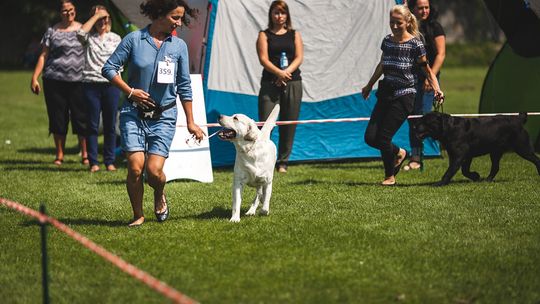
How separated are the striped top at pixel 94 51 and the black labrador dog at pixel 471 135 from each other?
13.5ft

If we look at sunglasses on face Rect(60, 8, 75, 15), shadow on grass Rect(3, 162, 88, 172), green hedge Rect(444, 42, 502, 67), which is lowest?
green hedge Rect(444, 42, 502, 67)

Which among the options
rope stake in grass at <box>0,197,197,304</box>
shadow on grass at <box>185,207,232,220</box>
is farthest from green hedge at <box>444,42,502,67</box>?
rope stake in grass at <box>0,197,197,304</box>

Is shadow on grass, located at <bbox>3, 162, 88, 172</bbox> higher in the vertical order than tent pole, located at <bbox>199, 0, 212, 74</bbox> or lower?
lower

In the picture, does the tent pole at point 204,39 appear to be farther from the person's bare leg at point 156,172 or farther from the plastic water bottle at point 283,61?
the person's bare leg at point 156,172

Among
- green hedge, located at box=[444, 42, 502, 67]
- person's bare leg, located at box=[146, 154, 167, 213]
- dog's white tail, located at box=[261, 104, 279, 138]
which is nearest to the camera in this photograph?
person's bare leg, located at box=[146, 154, 167, 213]

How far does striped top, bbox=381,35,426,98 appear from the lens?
916cm

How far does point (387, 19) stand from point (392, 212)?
4783mm

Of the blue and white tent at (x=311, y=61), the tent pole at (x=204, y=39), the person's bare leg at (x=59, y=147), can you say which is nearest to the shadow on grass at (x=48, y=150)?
the person's bare leg at (x=59, y=147)

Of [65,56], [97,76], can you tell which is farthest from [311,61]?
[65,56]

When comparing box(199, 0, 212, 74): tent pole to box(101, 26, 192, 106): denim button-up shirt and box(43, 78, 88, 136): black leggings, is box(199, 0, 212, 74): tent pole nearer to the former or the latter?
box(43, 78, 88, 136): black leggings

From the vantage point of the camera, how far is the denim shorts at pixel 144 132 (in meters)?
7.05

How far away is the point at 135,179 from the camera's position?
23.6 feet

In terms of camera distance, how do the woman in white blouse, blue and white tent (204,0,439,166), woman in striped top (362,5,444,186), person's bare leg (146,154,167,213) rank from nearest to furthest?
person's bare leg (146,154,167,213)
woman in striped top (362,5,444,186)
the woman in white blouse
blue and white tent (204,0,439,166)

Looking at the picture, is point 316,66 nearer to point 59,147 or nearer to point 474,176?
point 474,176
